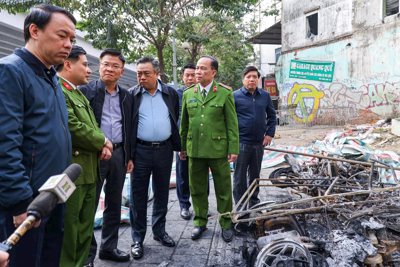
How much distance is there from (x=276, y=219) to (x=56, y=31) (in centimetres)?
269

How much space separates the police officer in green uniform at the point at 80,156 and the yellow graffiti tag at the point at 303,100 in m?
14.3

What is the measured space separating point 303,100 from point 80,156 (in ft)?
49.1

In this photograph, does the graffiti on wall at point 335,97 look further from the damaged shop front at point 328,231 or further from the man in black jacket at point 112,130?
the man in black jacket at point 112,130

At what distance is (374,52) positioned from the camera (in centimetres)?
1312

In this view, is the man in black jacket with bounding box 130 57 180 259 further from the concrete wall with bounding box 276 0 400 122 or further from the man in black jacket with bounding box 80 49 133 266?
the concrete wall with bounding box 276 0 400 122

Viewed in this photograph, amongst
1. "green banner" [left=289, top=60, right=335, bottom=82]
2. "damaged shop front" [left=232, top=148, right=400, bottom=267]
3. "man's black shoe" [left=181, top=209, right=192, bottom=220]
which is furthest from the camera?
"green banner" [left=289, top=60, right=335, bottom=82]

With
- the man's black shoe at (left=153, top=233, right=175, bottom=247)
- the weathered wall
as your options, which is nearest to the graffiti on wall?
the weathered wall

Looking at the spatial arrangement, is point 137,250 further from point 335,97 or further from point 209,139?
point 335,97

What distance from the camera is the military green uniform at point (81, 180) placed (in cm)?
247

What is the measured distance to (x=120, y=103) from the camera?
125 inches

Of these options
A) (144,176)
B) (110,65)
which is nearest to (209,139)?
(144,176)

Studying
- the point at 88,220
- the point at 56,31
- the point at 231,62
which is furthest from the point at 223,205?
the point at 231,62

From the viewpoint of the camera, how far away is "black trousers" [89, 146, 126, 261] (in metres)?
3.10

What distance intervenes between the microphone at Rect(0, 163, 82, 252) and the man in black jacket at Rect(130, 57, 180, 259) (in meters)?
1.96
